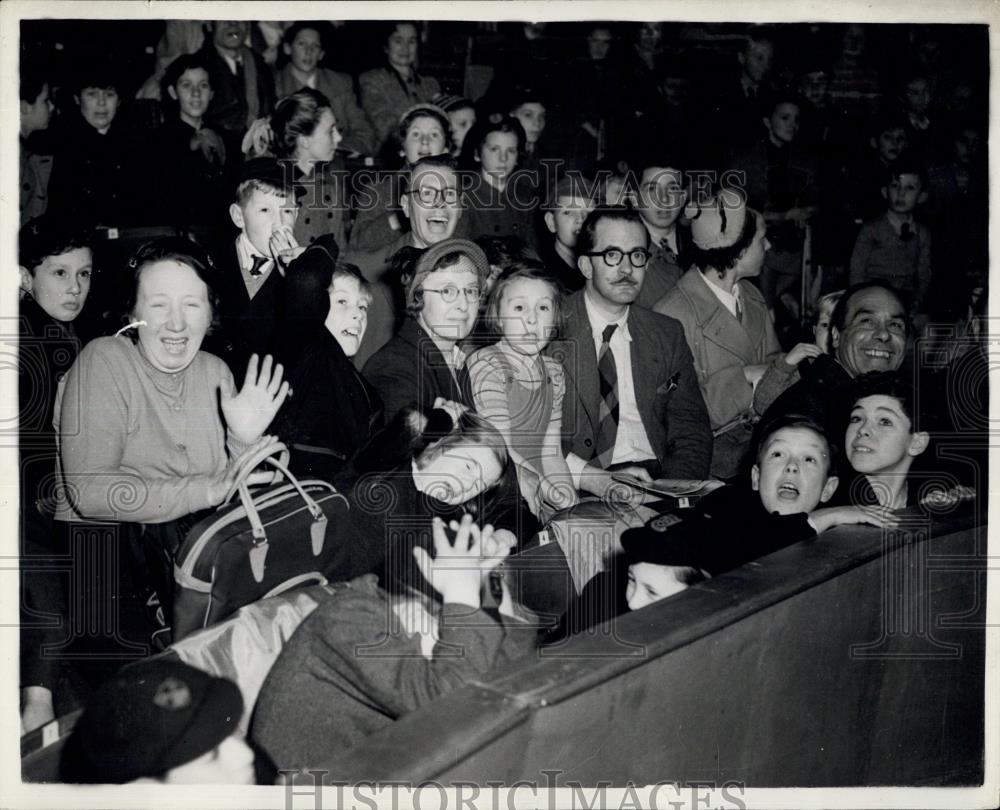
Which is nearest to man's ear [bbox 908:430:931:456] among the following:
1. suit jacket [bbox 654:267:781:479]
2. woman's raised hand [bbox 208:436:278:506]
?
suit jacket [bbox 654:267:781:479]

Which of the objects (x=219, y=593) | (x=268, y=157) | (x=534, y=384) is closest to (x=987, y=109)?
(x=534, y=384)

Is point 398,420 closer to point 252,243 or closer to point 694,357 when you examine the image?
point 252,243

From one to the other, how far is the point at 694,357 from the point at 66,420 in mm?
2710

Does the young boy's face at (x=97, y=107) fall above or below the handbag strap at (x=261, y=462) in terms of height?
above

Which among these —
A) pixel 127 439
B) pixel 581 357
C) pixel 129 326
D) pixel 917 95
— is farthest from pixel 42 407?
pixel 917 95

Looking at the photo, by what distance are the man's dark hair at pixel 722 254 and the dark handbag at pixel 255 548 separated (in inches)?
73.8

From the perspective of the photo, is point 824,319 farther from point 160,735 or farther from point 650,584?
point 160,735

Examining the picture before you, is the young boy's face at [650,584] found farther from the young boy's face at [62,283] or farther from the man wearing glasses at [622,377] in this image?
the young boy's face at [62,283]

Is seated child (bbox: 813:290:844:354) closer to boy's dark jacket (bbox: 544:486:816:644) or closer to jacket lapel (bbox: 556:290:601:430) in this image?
boy's dark jacket (bbox: 544:486:816:644)

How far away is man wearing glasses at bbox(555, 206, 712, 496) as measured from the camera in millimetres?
5082

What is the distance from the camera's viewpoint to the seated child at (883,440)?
5242mm

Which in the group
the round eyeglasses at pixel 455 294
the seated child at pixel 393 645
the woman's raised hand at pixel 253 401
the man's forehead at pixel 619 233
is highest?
the man's forehead at pixel 619 233

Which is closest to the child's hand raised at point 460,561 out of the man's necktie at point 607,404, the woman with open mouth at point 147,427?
the man's necktie at point 607,404

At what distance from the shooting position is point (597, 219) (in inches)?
199
